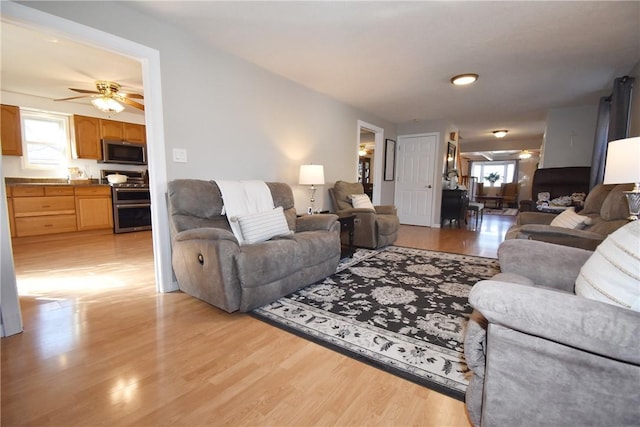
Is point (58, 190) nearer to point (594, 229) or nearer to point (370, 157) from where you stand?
point (594, 229)

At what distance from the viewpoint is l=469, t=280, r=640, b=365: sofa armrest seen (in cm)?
69

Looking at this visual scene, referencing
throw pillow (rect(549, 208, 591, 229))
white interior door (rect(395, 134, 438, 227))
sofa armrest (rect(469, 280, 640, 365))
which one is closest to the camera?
sofa armrest (rect(469, 280, 640, 365))

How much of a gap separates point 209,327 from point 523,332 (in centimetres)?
169

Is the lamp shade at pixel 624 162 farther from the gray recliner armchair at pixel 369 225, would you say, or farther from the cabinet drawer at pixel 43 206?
the cabinet drawer at pixel 43 206

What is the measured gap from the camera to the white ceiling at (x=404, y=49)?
2.10 meters

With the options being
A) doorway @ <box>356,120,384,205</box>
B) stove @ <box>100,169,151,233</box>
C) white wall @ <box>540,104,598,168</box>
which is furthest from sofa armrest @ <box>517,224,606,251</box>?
stove @ <box>100,169,151,233</box>

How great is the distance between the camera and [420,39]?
2.49m

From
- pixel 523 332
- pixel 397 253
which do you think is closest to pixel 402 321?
pixel 523 332

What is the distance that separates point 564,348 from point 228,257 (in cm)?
167

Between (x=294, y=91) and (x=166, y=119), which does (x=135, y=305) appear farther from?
(x=294, y=91)

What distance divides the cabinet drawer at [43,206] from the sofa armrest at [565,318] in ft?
19.9

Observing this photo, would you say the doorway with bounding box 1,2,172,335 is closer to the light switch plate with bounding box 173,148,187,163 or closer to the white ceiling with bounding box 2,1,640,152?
the light switch plate with bounding box 173,148,187,163

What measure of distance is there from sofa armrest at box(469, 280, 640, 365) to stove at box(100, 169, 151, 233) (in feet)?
18.2

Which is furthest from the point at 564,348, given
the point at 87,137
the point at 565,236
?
the point at 87,137
